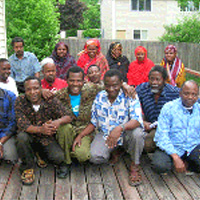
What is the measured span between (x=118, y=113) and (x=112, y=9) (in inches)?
656

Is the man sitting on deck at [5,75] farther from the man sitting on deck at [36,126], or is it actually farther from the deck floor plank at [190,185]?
the deck floor plank at [190,185]

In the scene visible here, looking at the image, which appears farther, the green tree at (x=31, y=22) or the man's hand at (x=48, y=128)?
the green tree at (x=31, y=22)

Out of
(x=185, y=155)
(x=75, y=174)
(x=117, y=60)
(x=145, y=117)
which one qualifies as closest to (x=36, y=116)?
(x=75, y=174)

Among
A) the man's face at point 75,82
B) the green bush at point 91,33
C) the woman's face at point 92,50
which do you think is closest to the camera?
the man's face at point 75,82

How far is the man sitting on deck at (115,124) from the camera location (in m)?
3.42

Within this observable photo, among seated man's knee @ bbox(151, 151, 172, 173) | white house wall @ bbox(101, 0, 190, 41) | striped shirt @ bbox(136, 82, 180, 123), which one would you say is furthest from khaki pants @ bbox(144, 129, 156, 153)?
white house wall @ bbox(101, 0, 190, 41)

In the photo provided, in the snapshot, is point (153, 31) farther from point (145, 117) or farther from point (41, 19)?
point (145, 117)

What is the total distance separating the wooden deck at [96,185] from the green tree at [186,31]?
10.7 meters

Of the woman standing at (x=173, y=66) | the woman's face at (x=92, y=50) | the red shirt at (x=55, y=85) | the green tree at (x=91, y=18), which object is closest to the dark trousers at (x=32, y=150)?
the red shirt at (x=55, y=85)

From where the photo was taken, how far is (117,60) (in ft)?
20.5

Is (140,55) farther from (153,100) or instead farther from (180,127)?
(180,127)

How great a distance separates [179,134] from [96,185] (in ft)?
3.69

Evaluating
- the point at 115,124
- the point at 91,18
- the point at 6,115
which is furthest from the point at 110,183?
the point at 91,18

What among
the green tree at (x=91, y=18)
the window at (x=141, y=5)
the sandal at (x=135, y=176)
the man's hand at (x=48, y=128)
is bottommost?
the sandal at (x=135, y=176)
